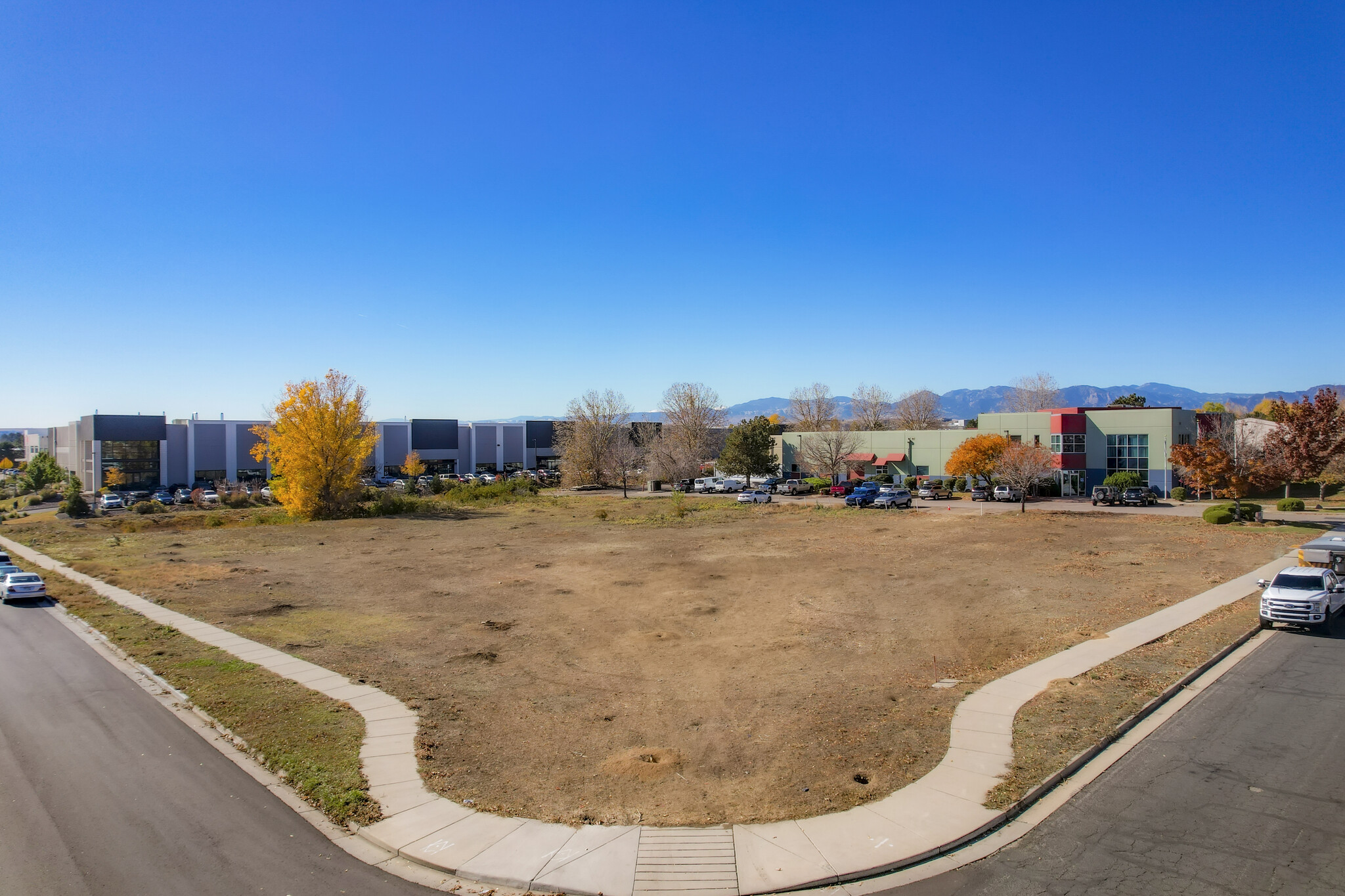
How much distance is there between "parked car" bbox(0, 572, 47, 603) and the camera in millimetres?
28469

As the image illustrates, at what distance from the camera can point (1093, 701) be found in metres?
14.4

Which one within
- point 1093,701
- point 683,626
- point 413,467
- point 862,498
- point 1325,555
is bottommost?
point 683,626

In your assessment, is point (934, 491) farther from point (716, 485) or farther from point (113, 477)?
point (113, 477)

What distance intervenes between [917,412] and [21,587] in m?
121

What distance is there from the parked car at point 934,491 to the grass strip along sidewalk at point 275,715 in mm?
61103

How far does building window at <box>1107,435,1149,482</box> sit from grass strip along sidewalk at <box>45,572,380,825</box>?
231 feet

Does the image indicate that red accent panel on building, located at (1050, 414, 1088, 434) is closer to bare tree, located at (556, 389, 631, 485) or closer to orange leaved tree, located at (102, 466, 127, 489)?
bare tree, located at (556, 389, 631, 485)

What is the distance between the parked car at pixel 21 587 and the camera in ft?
93.4

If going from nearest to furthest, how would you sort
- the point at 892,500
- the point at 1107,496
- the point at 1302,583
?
1. the point at 1302,583
2. the point at 892,500
3. the point at 1107,496

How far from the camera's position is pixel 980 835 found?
385 inches

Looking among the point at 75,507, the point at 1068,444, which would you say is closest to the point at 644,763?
the point at 1068,444

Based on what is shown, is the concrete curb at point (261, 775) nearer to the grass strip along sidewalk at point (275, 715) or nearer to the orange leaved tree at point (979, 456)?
the grass strip along sidewalk at point (275, 715)

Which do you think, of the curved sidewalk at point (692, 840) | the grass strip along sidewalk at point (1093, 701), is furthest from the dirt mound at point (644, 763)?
the grass strip along sidewalk at point (1093, 701)

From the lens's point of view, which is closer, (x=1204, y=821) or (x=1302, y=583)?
(x=1204, y=821)
